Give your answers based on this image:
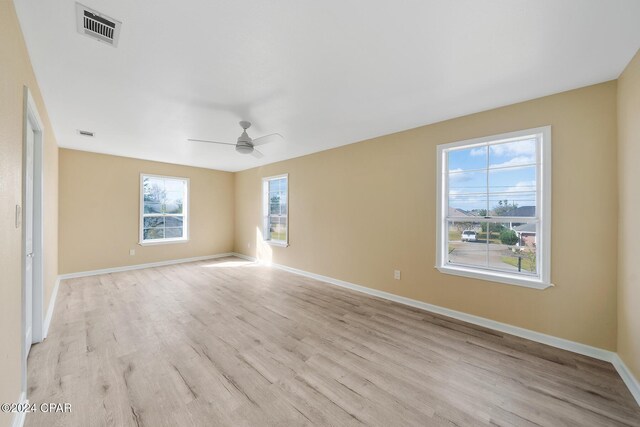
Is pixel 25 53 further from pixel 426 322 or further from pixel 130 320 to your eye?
pixel 426 322

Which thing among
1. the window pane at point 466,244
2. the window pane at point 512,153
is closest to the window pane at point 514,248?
the window pane at point 466,244

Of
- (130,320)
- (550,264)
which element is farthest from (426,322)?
(130,320)

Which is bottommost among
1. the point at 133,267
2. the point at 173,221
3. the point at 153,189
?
the point at 133,267

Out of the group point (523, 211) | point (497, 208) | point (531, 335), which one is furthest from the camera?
point (497, 208)

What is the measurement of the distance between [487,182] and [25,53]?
432 cm

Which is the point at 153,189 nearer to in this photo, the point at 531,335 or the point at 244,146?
the point at 244,146

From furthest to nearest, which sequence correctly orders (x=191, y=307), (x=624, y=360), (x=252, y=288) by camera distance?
(x=252, y=288) → (x=191, y=307) → (x=624, y=360)

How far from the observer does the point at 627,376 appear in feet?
6.06

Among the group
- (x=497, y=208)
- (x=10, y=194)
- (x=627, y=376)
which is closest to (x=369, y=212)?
(x=497, y=208)

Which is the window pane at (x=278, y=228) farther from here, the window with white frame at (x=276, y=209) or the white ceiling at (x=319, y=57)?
the white ceiling at (x=319, y=57)

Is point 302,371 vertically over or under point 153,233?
under

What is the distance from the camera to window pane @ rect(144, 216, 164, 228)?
5.44 meters

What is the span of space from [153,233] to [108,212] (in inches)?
37.9

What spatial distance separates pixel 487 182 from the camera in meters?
2.78
